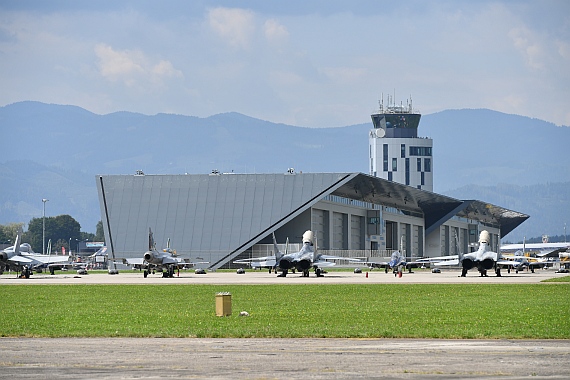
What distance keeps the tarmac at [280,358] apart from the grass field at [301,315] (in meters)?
2.18

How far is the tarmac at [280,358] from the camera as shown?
813 inches

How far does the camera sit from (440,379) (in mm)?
19594

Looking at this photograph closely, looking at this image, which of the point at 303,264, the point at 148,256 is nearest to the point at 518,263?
the point at 303,264

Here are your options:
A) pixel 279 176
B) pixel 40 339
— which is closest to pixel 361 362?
pixel 40 339

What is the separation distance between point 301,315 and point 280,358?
1419 centimetres

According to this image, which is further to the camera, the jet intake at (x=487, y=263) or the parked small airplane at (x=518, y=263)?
the parked small airplane at (x=518, y=263)

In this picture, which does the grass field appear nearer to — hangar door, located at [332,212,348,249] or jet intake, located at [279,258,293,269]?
jet intake, located at [279,258,293,269]

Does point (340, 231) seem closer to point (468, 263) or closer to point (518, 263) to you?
point (518, 263)

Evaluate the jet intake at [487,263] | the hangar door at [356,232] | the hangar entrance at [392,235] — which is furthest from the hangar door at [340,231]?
the jet intake at [487,263]

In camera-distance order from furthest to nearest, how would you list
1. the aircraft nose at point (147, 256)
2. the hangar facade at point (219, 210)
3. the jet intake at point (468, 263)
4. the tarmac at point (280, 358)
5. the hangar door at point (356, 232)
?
the hangar door at point (356, 232) → the hangar facade at point (219, 210) → the aircraft nose at point (147, 256) → the jet intake at point (468, 263) → the tarmac at point (280, 358)

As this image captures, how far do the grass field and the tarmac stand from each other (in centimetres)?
218

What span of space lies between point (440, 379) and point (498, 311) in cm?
2014

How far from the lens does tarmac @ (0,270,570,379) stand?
20.6 m

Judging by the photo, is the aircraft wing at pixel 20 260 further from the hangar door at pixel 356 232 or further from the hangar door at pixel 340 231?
the hangar door at pixel 356 232
